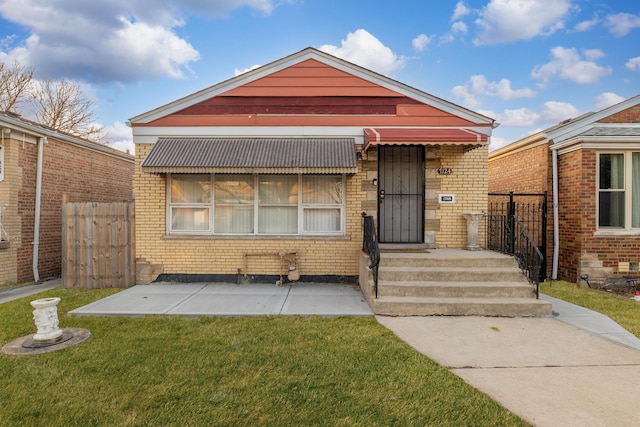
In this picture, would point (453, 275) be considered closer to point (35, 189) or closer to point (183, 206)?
point (183, 206)

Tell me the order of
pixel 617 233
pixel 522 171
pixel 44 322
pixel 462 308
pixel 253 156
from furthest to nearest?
pixel 522 171 → pixel 617 233 → pixel 253 156 → pixel 462 308 → pixel 44 322

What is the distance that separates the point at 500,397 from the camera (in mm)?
3195

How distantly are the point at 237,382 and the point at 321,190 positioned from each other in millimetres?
5009

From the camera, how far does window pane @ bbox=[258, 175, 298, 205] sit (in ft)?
25.7

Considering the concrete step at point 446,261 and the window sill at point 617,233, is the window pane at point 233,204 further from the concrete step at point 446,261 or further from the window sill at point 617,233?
the window sill at point 617,233

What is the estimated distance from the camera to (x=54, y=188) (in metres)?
9.09

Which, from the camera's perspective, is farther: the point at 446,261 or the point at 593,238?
the point at 593,238

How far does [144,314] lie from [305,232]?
141 inches

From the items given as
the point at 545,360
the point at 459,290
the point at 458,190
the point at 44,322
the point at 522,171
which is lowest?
the point at 545,360

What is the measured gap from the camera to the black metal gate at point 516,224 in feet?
22.9

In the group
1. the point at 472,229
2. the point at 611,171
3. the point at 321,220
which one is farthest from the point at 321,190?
the point at 611,171

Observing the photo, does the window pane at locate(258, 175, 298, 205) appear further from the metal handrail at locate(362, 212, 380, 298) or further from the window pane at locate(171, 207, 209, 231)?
the metal handrail at locate(362, 212, 380, 298)

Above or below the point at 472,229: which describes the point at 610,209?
above

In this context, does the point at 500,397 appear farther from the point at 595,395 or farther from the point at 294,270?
the point at 294,270
